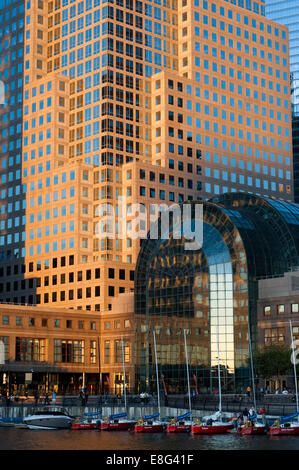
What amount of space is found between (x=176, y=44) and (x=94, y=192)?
44.3 m

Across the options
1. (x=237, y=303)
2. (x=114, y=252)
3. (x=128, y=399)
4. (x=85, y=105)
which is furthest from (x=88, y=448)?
(x=85, y=105)

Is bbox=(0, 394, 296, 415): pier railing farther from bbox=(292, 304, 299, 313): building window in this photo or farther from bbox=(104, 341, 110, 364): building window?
bbox=(104, 341, 110, 364): building window

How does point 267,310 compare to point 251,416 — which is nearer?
point 251,416

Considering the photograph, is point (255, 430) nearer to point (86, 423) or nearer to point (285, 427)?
point (285, 427)

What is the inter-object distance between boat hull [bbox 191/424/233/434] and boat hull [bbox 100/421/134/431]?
30.2 ft

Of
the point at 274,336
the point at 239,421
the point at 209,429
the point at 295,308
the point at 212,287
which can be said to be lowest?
the point at 209,429

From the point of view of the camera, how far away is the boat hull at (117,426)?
86.8 m

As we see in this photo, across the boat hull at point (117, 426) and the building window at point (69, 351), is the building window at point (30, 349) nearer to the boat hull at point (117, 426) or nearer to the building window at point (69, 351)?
the building window at point (69, 351)

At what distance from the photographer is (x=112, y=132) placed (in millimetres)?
175500

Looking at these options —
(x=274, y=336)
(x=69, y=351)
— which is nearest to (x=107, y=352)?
(x=69, y=351)

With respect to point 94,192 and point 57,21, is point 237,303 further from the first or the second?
point 57,21

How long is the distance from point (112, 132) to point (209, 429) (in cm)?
10525

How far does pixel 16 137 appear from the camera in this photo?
637 feet

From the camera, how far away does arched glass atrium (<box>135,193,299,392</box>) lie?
417ft
